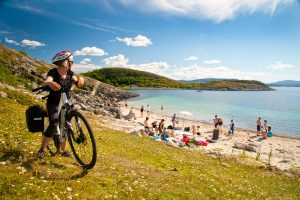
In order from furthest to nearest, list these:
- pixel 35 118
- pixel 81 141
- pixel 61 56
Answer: pixel 35 118 < pixel 81 141 < pixel 61 56

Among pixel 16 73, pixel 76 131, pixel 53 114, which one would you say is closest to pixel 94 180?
pixel 76 131

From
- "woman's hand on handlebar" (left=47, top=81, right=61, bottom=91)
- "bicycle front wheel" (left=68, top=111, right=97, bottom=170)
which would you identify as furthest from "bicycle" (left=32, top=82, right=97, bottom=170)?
"woman's hand on handlebar" (left=47, top=81, right=61, bottom=91)

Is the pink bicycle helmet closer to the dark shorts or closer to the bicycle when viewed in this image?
the bicycle

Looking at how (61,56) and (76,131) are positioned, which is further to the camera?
(76,131)

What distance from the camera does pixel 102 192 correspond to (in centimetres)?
791

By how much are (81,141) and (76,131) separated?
0.39m

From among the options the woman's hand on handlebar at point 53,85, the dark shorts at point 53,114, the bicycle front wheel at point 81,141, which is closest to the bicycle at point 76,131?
the bicycle front wheel at point 81,141

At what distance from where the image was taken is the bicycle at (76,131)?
27.9ft

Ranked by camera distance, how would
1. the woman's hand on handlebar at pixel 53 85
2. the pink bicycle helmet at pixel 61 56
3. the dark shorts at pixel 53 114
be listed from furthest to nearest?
the dark shorts at pixel 53 114
the pink bicycle helmet at pixel 61 56
the woman's hand on handlebar at pixel 53 85

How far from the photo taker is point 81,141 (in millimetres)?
8828

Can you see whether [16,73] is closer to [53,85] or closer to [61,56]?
[61,56]

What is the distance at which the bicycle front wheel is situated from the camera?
27.5ft

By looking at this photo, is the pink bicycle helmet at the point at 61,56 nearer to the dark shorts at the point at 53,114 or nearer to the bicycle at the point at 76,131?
the bicycle at the point at 76,131

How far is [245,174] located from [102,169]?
12.4 meters
